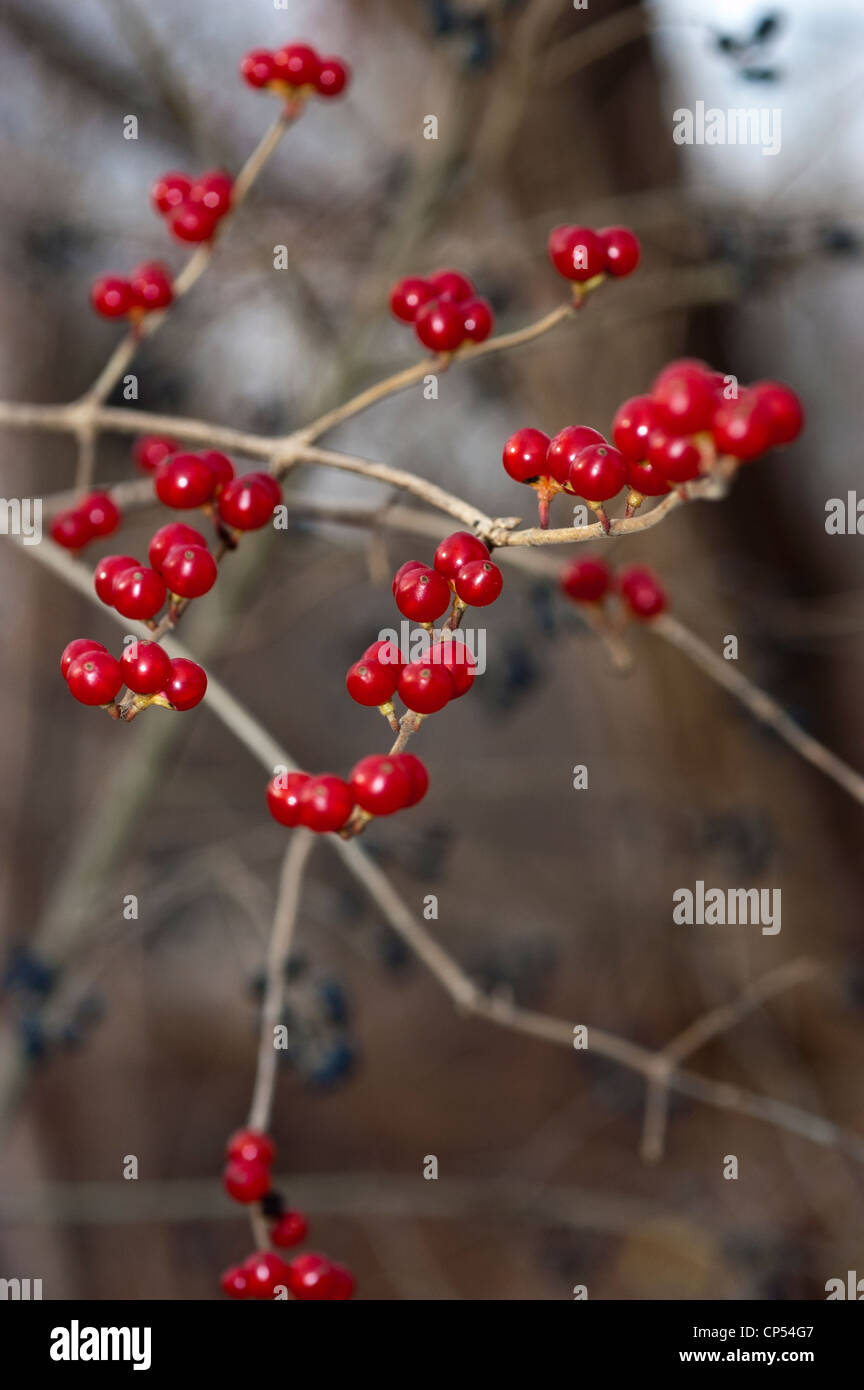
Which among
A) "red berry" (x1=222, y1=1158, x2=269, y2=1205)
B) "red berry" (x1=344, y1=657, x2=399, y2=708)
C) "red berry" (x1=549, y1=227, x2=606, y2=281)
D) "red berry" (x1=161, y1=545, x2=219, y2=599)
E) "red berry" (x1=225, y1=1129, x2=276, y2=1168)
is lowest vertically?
"red berry" (x1=222, y1=1158, x2=269, y2=1205)

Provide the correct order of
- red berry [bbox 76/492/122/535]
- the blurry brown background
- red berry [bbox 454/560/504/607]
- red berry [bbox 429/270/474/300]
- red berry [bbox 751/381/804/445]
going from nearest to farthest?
red berry [bbox 751/381/804/445]
red berry [bbox 454/560/504/607]
red berry [bbox 429/270/474/300]
red berry [bbox 76/492/122/535]
the blurry brown background

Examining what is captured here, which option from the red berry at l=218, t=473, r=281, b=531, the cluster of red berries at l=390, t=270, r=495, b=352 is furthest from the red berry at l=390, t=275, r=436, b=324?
the red berry at l=218, t=473, r=281, b=531

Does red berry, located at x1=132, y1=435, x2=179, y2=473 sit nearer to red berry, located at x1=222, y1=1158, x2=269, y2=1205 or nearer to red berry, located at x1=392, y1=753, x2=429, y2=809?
red berry, located at x1=392, y1=753, x2=429, y2=809

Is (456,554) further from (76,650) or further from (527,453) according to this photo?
(76,650)

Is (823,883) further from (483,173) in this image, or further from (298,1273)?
(298,1273)

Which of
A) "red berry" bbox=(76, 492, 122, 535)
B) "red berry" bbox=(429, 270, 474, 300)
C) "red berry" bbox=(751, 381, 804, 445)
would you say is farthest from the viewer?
"red berry" bbox=(76, 492, 122, 535)

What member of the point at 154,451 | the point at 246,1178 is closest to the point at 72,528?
the point at 154,451
